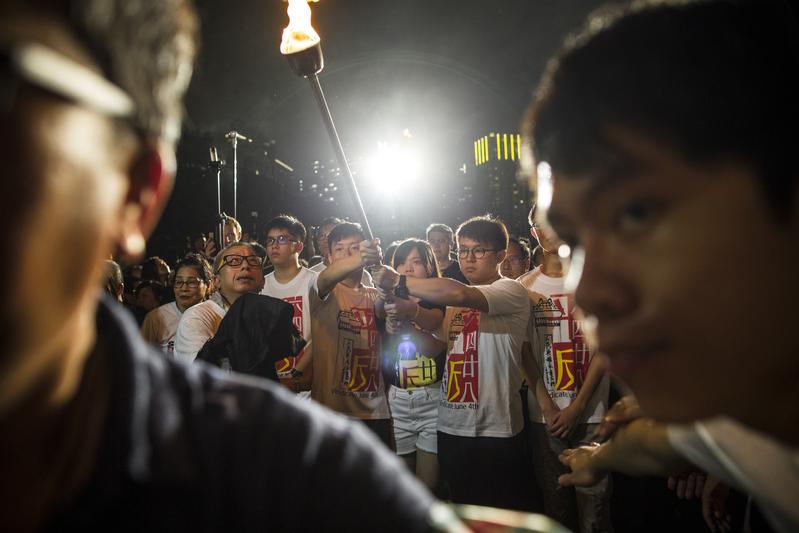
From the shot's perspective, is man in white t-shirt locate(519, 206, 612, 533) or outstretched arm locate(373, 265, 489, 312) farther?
man in white t-shirt locate(519, 206, 612, 533)

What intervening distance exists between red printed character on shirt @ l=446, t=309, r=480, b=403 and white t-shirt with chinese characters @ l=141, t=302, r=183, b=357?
12.1 ft

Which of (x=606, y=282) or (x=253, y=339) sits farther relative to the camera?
(x=253, y=339)

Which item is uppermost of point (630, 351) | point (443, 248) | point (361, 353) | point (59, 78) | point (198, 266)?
point (443, 248)

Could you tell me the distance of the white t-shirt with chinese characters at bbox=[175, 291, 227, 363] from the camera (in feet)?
17.9

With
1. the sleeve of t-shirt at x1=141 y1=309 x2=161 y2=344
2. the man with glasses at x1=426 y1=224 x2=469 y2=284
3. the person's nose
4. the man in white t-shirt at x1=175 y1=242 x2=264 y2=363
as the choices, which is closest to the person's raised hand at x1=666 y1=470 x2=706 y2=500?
the person's nose

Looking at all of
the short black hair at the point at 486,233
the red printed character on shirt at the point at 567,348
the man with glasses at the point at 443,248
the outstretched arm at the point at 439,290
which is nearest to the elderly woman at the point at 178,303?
the outstretched arm at the point at 439,290

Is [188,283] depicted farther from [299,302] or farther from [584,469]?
[584,469]

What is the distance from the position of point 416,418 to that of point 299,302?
1979mm

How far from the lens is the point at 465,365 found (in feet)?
18.9

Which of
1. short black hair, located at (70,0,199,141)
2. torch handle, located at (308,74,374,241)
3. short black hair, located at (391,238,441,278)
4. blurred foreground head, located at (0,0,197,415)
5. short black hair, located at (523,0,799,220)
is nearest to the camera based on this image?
blurred foreground head, located at (0,0,197,415)

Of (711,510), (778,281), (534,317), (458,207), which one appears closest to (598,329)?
(778,281)

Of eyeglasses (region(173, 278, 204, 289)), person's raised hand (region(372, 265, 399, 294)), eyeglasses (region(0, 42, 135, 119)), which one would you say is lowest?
person's raised hand (region(372, 265, 399, 294))

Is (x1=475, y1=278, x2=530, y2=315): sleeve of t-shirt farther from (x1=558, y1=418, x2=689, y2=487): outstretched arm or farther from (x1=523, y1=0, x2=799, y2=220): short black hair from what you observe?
(x1=523, y1=0, x2=799, y2=220): short black hair

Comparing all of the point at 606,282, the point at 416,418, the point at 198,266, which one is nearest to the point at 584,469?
the point at 606,282
